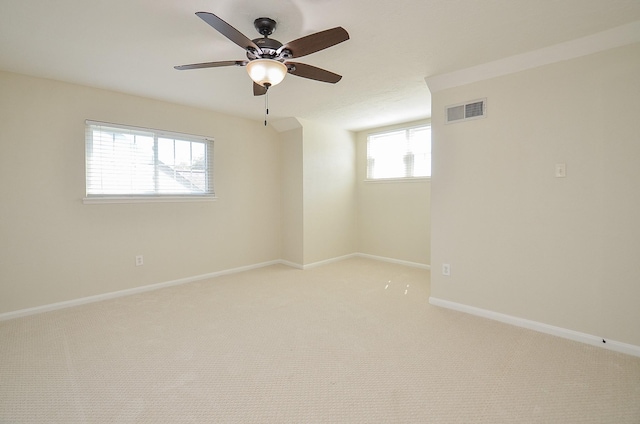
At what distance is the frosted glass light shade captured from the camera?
185 centimetres

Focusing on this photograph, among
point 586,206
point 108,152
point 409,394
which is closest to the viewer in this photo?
point 409,394

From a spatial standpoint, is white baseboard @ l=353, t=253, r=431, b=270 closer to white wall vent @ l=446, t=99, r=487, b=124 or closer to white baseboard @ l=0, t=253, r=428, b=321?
white baseboard @ l=0, t=253, r=428, b=321

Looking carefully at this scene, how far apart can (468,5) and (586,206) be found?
5.78 feet

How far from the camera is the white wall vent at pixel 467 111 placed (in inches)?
111

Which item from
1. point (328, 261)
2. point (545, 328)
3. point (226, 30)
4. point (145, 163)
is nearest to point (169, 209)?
point (145, 163)

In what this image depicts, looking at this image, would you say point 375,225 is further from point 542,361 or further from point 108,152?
point 108,152

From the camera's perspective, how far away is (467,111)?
2.91 m

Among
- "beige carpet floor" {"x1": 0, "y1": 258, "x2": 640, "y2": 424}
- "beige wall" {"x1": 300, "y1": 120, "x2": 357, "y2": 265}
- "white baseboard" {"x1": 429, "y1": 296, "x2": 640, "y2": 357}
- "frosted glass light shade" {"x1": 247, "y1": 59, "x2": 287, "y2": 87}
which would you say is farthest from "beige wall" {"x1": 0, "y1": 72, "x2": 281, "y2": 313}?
"white baseboard" {"x1": 429, "y1": 296, "x2": 640, "y2": 357}

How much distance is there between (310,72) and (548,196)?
2.18 m

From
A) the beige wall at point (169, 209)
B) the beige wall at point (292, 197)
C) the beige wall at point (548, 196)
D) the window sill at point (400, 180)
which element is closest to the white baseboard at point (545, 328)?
the beige wall at point (548, 196)

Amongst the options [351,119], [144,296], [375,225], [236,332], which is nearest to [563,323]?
[236,332]

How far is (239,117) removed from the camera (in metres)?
4.48

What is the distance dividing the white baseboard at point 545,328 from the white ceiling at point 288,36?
227 centimetres

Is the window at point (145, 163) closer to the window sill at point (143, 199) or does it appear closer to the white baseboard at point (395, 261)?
the window sill at point (143, 199)
